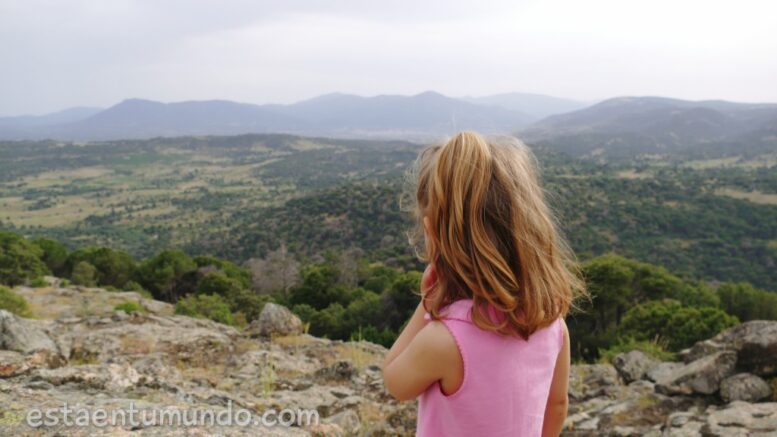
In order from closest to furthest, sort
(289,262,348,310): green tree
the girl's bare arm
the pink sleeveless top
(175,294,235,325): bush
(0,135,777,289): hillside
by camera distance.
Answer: the pink sleeveless top → the girl's bare arm → (175,294,235,325): bush → (289,262,348,310): green tree → (0,135,777,289): hillside

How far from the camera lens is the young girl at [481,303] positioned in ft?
4.56

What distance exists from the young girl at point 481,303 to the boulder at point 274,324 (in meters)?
7.22

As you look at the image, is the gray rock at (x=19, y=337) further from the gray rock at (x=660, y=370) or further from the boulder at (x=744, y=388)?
the gray rock at (x=660, y=370)

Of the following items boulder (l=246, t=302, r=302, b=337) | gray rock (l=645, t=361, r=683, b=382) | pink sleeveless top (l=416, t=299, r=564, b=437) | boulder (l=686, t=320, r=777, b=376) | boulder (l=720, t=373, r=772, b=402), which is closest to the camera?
pink sleeveless top (l=416, t=299, r=564, b=437)

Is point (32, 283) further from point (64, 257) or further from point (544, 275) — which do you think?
point (544, 275)

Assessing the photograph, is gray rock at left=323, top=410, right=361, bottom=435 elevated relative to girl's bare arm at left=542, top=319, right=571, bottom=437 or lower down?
lower down

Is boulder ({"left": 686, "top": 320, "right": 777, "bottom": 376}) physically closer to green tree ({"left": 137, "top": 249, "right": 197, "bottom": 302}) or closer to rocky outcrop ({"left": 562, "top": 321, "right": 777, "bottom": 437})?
rocky outcrop ({"left": 562, "top": 321, "right": 777, "bottom": 437})

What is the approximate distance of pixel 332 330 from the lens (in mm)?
18906

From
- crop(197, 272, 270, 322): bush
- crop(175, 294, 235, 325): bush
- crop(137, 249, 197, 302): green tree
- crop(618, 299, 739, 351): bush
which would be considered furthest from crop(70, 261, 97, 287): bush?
crop(618, 299, 739, 351): bush

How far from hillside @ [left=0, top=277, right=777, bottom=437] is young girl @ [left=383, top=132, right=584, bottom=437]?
165 centimetres

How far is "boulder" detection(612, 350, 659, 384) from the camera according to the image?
6941 millimetres

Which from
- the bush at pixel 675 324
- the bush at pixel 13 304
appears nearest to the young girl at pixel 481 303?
the bush at pixel 675 324

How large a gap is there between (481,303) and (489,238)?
0.19 metres

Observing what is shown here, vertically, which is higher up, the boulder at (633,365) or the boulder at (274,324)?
the boulder at (274,324)
